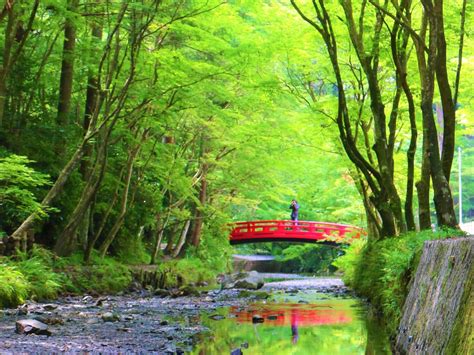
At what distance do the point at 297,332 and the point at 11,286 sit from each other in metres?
4.24

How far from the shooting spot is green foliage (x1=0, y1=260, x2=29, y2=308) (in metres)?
9.04

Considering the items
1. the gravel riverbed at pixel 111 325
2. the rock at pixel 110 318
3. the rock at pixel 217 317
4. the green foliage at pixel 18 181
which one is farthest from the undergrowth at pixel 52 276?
the rock at pixel 217 317

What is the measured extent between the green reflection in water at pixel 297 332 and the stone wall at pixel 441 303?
35.8 inches

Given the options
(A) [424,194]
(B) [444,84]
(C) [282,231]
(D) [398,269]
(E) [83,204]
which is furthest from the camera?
(C) [282,231]

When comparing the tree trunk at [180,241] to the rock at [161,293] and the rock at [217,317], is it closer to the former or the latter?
the rock at [161,293]

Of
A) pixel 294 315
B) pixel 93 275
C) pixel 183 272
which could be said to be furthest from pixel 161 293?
pixel 183 272

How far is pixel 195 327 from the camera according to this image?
7.97 m

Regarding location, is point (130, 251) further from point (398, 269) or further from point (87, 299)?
point (398, 269)

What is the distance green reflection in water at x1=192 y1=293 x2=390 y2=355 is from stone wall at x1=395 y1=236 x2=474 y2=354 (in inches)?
35.8

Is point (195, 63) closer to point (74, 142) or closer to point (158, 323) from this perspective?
point (74, 142)

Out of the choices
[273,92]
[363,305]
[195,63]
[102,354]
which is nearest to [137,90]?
[195,63]

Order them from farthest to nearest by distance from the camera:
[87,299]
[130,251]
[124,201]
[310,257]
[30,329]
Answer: [310,257]
[130,251]
[124,201]
[87,299]
[30,329]

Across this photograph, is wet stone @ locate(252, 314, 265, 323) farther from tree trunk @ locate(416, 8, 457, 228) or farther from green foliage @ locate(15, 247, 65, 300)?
green foliage @ locate(15, 247, 65, 300)

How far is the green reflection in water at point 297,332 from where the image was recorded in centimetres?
671
